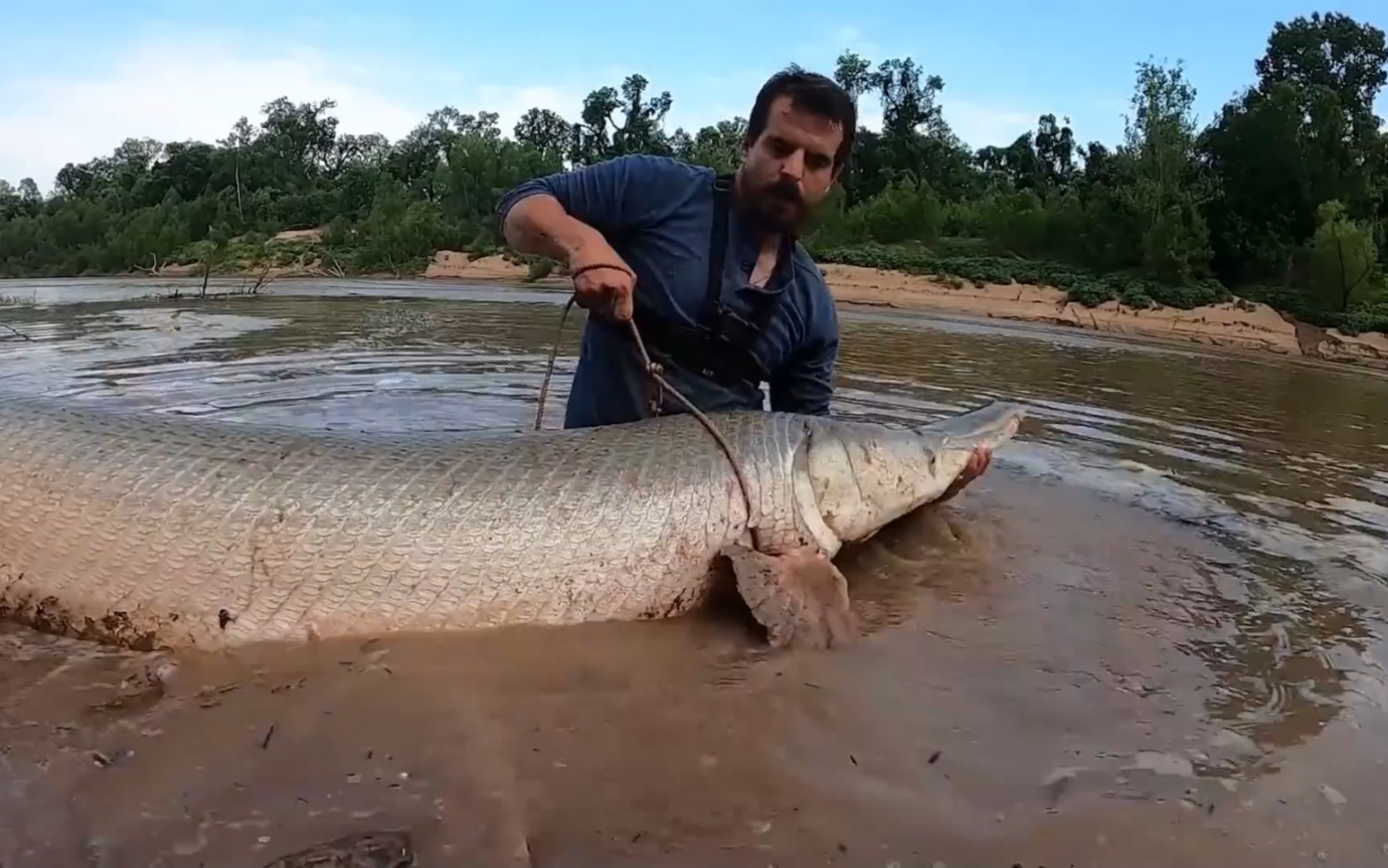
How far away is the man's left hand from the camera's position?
3.78 metres

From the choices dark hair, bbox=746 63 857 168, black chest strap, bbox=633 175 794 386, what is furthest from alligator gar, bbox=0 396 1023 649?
dark hair, bbox=746 63 857 168

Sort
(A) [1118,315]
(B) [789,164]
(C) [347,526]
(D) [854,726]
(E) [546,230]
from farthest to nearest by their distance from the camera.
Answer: (A) [1118,315]
(B) [789,164]
(E) [546,230]
(C) [347,526]
(D) [854,726]

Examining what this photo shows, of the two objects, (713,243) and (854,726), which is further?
(713,243)

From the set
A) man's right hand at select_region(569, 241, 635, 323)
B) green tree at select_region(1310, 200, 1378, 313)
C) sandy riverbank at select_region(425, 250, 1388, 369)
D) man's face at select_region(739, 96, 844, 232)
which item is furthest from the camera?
green tree at select_region(1310, 200, 1378, 313)

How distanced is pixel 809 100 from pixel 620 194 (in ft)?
2.34

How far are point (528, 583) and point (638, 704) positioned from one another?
1.74 ft

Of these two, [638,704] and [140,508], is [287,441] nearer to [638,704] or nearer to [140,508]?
[140,508]

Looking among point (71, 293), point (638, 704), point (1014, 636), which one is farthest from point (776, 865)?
point (71, 293)

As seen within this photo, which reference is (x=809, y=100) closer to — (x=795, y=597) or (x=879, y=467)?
(x=879, y=467)

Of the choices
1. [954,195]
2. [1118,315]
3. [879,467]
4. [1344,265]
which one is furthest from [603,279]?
[954,195]

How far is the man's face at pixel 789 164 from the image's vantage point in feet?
11.4

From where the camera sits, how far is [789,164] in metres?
3.47

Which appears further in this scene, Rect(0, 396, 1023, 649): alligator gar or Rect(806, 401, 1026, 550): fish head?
Rect(806, 401, 1026, 550): fish head

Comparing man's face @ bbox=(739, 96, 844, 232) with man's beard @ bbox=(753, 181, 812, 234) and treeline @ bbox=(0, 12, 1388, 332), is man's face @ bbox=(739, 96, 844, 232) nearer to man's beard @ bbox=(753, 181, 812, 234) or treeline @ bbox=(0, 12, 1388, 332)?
man's beard @ bbox=(753, 181, 812, 234)
